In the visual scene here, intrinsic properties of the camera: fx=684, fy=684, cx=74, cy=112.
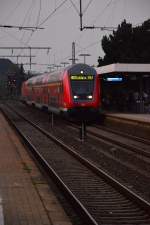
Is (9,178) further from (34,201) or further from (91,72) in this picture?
(91,72)

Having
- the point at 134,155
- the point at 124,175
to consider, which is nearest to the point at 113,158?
the point at 134,155

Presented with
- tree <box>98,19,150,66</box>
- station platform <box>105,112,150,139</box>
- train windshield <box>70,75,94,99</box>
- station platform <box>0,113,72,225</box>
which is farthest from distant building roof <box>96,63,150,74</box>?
tree <box>98,19,150,66</box>

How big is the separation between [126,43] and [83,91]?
2305 inches

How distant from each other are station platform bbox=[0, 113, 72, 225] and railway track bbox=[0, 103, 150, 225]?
37 centimetres

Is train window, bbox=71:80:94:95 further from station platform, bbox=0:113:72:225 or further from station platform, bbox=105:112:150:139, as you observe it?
station platform, bbox=0:113:72:225

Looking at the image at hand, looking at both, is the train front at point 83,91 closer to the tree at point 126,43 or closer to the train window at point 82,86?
the train window at point 82,86

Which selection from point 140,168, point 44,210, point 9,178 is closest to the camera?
point 44,210

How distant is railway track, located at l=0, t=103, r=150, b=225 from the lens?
11.2 m

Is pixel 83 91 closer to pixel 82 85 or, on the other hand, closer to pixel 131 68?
pixel 82 85

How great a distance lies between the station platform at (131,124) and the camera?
1172 inches

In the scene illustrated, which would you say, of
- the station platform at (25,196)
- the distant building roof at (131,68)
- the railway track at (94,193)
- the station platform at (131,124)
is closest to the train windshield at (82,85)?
the station platform at (131,124)

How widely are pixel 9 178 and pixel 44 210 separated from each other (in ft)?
13.7

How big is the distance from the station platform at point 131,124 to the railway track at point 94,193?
27.3 feet

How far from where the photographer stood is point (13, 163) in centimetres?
1903
